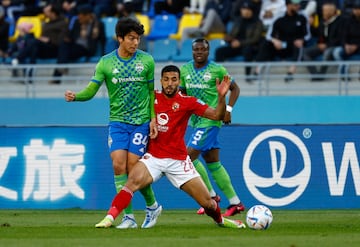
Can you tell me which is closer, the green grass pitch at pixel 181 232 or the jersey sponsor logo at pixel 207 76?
the green grass pitch at pixel 181 232

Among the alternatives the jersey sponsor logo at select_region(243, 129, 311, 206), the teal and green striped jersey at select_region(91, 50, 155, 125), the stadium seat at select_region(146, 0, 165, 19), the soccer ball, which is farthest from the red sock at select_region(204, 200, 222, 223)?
the stadium seat at select_region(146, 0, 165, 19)

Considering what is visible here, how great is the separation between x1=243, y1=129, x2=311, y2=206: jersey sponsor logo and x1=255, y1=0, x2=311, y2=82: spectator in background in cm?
578

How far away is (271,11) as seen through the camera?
76.6 ft

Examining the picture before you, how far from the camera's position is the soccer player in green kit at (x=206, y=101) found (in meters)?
15.3

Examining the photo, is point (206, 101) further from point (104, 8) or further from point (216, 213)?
point (104, 8)

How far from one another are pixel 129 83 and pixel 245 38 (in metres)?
10.4

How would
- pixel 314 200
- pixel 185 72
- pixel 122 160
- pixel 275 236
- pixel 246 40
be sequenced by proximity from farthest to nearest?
pixel 246 40
pixel 314 200
pixel 185 72
pixel 122 160
pixel 275 236

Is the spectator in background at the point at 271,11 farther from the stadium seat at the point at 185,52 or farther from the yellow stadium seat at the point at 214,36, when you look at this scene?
the stadium seat at the point at 185,52

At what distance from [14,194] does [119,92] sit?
183 inches

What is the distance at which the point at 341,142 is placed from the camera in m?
16.6

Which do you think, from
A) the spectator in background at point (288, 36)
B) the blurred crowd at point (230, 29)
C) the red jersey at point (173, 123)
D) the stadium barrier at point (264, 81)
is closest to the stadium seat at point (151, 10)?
the blurred crowd at point (230, 29)

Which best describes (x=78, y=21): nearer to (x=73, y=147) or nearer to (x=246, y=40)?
(x=246, y=40)

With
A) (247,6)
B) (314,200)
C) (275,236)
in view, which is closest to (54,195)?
(314,200)

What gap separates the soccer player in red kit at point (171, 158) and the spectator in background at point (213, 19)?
1103 cm
